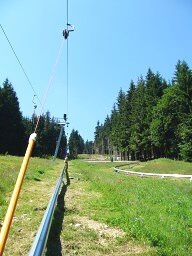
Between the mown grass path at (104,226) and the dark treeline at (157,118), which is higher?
the dark treeline at (157,118)

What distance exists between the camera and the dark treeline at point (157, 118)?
69.8 m

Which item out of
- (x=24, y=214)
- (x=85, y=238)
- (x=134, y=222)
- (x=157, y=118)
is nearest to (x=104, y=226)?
(x=134, y=222)

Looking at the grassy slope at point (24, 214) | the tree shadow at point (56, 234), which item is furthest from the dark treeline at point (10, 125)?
the tree shadow at point (56, 234)

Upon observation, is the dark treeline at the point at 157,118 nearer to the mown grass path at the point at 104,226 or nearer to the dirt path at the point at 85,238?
the mown grass path at the point at 104,226

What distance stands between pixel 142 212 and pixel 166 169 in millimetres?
36763

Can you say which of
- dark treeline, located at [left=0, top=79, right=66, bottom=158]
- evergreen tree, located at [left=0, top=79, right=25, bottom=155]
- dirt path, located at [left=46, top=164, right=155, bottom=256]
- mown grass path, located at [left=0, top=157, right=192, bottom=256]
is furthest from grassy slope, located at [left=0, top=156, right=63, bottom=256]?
evergreen tree, located at [left=0, top=79, right=25, bottom=155]

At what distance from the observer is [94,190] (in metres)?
18.8

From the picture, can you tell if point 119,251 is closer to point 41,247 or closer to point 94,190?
point 41,247

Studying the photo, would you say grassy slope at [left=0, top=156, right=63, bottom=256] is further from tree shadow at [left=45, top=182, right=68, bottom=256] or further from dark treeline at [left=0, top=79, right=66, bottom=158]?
dark treeline at [left=0, top=79, right=66, bottom=158]

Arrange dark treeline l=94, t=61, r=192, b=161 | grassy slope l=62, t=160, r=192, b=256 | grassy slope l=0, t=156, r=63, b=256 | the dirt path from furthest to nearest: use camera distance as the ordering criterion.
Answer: dark treeline l=94, t=61, r=192, b=161 < grassy slope l=62, t=160, r=192, b=256 < the dirt path < grassy slope l=0, t=156, r=63, b=256

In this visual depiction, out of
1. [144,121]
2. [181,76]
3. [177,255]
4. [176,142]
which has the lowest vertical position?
[177,255]

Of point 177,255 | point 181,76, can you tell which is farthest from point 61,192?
point 181,76

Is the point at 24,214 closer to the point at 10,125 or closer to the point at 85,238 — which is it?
the point at 85,238

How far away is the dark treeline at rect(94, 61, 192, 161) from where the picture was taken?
6975 cm
